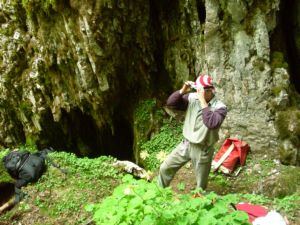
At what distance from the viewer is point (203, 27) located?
803cm

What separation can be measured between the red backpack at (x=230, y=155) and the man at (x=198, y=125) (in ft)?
4.33

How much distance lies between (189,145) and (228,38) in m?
2.91

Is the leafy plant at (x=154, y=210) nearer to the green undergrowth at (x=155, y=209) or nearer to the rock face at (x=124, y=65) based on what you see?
the green undergrowth at (x=155, y=209)

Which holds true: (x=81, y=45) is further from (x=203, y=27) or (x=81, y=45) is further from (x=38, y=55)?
(x=203, y=27)

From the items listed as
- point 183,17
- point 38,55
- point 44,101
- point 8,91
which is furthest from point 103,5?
point 8,91

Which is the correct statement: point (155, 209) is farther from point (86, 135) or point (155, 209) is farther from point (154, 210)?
point (86, 135)

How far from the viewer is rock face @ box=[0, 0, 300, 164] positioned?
7.57 meters

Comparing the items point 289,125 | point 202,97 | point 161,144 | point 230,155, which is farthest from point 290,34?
Answer: point 202,97

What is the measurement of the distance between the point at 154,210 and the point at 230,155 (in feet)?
15.6

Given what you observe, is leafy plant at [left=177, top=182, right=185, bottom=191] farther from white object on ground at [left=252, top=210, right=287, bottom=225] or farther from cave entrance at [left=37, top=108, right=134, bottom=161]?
cave entrance at [left=37, top=108, right=134, bottom=161]

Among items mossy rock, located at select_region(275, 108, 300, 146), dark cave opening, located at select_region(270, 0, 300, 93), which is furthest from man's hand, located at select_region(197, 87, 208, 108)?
dark cave opening, located at select_region(270, 0, 300, 93)

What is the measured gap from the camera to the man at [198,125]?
540 cm

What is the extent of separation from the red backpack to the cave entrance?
379 cm

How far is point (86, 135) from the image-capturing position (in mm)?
11359
